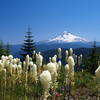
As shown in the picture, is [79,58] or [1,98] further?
[79,58]

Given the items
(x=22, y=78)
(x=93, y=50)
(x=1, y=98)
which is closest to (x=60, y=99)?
(x=22, y=78)

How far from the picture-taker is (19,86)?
9.94 metres

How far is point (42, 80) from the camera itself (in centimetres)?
454

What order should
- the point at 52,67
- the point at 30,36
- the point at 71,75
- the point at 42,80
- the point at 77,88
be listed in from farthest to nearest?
the point at 30,36 → the point at 77,88 → the point at 71,75 → the point at 52,67 → the point at 42,80

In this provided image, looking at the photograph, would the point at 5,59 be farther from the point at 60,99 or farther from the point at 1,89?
the point at 60,99

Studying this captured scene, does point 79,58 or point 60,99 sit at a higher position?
point 79,58

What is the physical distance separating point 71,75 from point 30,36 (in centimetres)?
4940

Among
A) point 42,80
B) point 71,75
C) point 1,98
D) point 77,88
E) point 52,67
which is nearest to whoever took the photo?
point 42,80

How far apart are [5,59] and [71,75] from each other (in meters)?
3.12

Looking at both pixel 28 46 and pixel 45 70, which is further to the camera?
pixel 28 46

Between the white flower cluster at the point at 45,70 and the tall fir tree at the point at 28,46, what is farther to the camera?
the tall fir tree at the point at 28,46

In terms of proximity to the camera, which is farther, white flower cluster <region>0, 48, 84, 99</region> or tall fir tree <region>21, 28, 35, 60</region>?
tall fir tree <region>21, 28, 35, 60</region>

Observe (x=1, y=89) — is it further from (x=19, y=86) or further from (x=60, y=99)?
(x=60, y=99)

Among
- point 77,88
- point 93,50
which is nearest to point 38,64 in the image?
point 77,88
